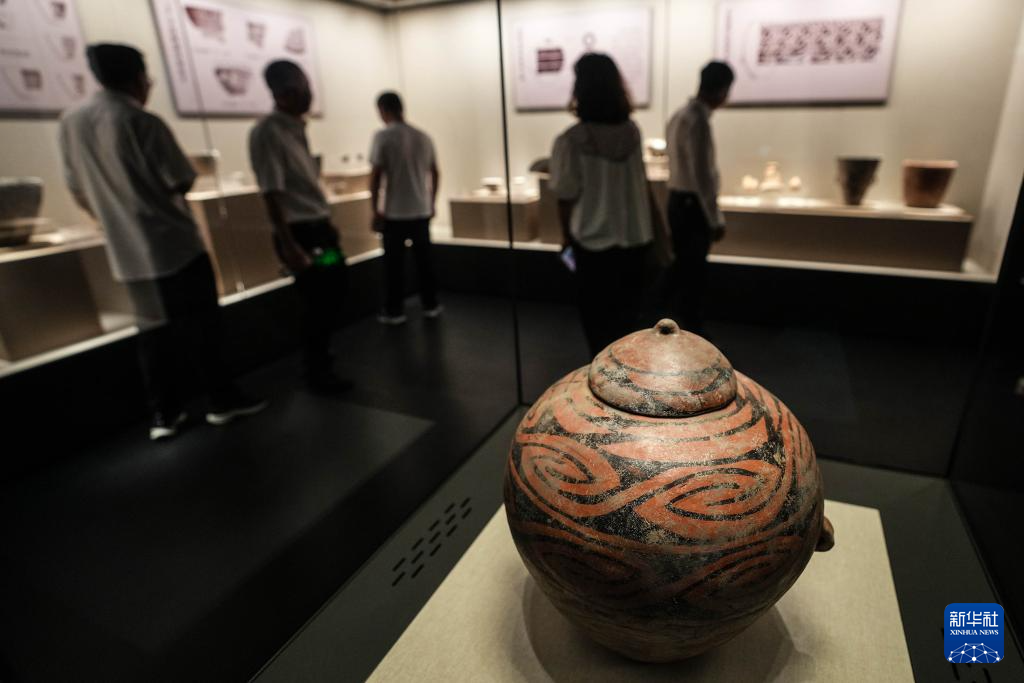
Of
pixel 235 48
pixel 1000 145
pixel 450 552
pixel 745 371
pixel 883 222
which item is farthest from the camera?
pixel 235 48

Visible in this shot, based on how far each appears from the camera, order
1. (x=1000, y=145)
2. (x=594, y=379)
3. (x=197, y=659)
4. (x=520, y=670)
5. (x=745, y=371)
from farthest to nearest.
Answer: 1. (x=745, y=371)
2. (x=1000, y=145)
3. (x=197, y=659)
4. (x=520, y=670)
5. (x=594, y=379)

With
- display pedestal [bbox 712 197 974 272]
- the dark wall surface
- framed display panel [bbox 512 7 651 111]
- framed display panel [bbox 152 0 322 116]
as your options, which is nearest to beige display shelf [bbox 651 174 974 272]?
display pedestal [bbox 712 197 974 272]

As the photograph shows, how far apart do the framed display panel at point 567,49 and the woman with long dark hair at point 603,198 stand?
0.57 meters

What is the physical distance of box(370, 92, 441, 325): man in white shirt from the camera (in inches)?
111

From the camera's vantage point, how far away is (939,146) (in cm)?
189

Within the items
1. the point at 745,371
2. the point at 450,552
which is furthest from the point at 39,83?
the point at 745,371

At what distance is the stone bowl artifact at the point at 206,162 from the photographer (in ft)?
8.46

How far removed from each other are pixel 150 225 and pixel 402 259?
120 centimetres

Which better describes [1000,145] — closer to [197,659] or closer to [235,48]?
[197,659]

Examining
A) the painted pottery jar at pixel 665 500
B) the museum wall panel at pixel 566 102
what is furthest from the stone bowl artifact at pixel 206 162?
the painted pottery jar at pixel 665 500

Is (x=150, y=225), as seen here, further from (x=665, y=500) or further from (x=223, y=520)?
(x=665, y=500)

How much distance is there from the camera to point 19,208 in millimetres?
1781

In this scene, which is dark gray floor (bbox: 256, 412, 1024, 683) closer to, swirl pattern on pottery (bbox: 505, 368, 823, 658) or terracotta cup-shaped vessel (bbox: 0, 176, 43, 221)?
swirl pattern on pottery (bbox: 505, 368, 823, 658)

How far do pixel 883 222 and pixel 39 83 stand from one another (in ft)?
9.33
